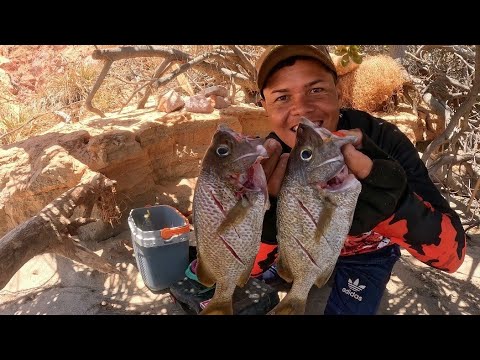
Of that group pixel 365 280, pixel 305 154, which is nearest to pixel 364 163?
pixel 305 154

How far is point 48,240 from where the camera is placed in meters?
3.15

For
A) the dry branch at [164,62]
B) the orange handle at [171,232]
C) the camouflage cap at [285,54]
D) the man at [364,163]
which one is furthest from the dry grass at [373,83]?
the camouflage cap at [285,54]

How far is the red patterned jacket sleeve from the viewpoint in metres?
1.65

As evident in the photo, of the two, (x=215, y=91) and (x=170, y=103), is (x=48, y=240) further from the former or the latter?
(x=215, y=91)

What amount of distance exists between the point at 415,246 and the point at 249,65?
4876 millimetres

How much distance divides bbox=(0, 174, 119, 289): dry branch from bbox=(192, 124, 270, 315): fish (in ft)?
6.94

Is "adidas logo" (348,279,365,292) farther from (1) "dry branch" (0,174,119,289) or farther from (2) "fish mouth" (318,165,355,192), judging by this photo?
(1) "dry branch" (0,174,119,289)

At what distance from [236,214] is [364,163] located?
0.52m

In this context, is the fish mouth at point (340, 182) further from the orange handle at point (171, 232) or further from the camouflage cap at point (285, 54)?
the orange handle at point (171, 232)

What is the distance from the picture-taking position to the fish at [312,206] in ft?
4.51

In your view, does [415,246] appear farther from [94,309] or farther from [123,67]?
[123,67]

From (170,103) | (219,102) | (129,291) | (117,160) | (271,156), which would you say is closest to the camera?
(271,156)

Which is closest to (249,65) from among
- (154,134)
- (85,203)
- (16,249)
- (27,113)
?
(154,134)

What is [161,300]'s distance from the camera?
4.09m
